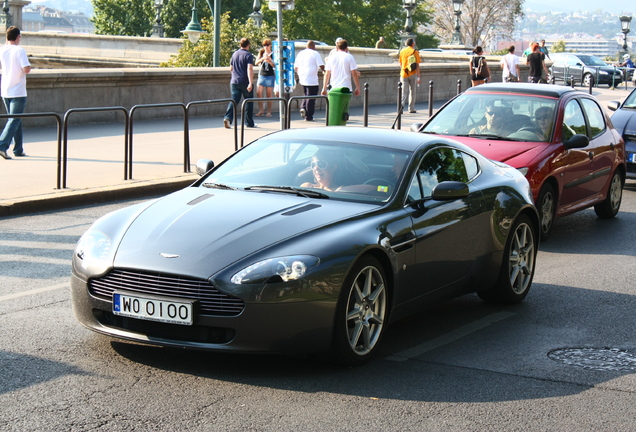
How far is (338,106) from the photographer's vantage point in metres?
19.0

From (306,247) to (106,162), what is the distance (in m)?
10.4

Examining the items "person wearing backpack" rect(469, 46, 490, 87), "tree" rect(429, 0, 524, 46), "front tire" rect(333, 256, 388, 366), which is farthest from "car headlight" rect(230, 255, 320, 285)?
"tree" rect(429, 0, 524, 46)

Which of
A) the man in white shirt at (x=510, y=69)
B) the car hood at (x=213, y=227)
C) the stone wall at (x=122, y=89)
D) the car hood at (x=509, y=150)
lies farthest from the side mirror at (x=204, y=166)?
→ the man in white shirt at (x=510, y=69)

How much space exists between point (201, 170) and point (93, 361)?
7.32 feet

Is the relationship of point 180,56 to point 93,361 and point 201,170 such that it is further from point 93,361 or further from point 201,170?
point 93,361

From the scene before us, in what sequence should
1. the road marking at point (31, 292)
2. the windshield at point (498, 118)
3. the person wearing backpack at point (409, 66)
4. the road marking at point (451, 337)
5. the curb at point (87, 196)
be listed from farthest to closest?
the person wearing backpack at point (409, 66)
the curb at point (87, 196)
the windshield at point (498, 118)
the road marking at point (31, 292)
the road marking at point (451, 337)

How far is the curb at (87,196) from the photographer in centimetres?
1143

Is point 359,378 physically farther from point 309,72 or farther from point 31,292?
point 309,72

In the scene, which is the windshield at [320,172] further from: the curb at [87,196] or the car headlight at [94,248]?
the curb at [87,196]

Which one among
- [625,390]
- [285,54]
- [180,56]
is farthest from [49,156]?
[180,56]

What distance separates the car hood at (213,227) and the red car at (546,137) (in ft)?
15.1

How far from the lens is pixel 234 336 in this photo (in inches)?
211

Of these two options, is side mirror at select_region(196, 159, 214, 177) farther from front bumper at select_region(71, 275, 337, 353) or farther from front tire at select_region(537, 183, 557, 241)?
front tire at select_region(537, 183, 557, 241)

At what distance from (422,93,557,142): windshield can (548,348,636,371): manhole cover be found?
4945 mm
